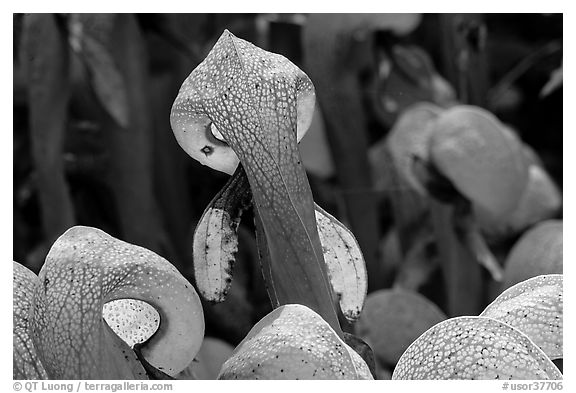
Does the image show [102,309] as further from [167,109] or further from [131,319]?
[167,109]

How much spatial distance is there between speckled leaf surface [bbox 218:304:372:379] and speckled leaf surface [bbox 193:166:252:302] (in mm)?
44

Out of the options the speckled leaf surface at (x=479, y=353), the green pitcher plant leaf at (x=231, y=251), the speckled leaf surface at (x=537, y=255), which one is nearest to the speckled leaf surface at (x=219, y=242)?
the green pitcher plant leaf at (x=231, y=251)

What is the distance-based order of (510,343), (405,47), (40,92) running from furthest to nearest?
1. (405,47)
2. (40,92)
3. (510,343)

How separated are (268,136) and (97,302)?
0.37 feet

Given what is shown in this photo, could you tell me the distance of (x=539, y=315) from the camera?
410mm

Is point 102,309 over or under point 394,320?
over

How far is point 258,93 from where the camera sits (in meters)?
0.40

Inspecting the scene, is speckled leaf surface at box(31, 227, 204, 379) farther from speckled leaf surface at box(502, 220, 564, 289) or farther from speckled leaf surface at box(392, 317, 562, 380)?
speckled leaf surface at box(502, 220, 564, 289)

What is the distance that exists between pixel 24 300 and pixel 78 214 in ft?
0.90

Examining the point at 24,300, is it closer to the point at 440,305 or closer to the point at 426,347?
the point at 426,347

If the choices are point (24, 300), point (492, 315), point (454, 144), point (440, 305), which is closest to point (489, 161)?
point (454, 144)

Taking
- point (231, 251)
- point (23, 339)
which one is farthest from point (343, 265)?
point (23, 339)

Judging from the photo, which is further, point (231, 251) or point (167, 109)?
point (167, 109)

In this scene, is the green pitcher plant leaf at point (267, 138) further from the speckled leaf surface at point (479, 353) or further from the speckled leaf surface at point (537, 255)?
the speckled leaf surface at point (537, 255)
